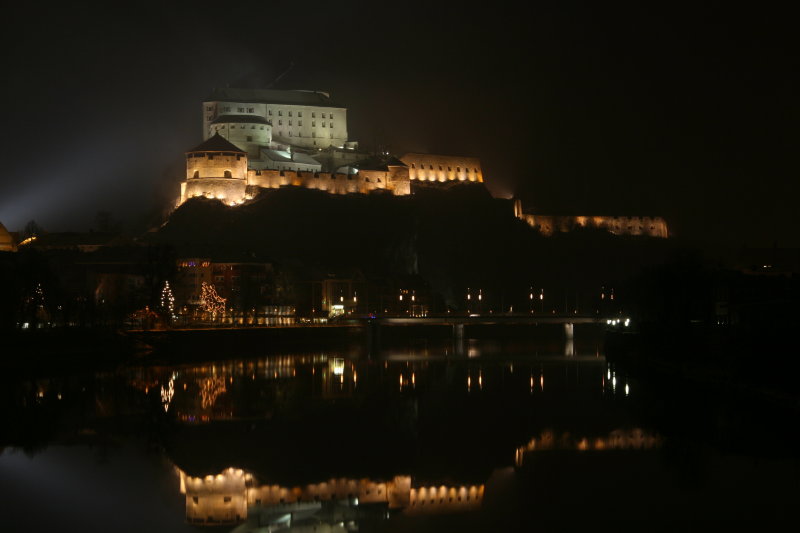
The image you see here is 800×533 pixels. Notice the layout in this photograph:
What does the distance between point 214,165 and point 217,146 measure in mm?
1764

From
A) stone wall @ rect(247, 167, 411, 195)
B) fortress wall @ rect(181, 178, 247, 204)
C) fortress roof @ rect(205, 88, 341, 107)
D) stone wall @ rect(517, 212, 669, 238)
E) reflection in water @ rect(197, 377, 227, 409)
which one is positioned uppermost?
fortress roof @ rect(205, 88, 341, 107)

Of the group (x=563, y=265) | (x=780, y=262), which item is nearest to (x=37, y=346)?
(x=780, y=262)

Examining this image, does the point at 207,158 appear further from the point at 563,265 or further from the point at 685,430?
the point at 685,430

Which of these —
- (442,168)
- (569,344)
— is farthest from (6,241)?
(569,344)

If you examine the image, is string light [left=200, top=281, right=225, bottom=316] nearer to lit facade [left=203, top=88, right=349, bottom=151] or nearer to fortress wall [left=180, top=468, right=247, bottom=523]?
lit facade [left=203, top=88, right=349, bottom=151]

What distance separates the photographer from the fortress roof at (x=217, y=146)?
8093cm

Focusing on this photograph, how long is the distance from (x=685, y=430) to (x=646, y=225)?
269 ft

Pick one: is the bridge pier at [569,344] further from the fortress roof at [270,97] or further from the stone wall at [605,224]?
the fortress roof at [270,97]

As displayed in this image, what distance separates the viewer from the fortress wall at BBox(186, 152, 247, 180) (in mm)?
80625

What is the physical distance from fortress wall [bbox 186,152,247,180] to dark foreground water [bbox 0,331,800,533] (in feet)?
148

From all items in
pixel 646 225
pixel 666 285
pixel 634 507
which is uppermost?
pixel 646 225

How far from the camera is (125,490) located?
60.1 feet

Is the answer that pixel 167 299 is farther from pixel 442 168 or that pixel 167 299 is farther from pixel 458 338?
pixel 442 168

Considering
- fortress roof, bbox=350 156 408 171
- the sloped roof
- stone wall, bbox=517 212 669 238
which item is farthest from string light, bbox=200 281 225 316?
stone wall, bbox=517 212 669 238
